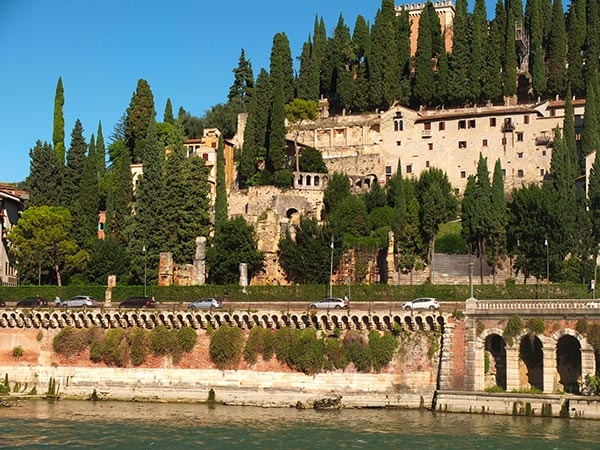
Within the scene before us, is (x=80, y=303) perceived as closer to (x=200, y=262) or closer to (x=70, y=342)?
(x=70, y=342)

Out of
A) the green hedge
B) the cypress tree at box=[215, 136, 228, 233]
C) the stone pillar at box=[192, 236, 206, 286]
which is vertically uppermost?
the cypress tree at box=[215, 136, 228, 233]

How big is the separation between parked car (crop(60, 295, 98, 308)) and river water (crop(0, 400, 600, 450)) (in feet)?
28.3

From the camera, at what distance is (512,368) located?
4928 centimetres

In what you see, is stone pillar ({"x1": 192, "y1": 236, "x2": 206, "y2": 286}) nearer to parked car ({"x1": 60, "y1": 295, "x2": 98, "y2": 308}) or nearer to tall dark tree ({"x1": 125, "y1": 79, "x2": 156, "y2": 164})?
parked car ({"x1": 60, "y1": 295, "x2": 98, "y2": 308})

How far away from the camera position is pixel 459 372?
4950 cm

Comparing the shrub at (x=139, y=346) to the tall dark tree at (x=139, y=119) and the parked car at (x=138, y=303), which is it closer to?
the parked car at (x=138, y=303)

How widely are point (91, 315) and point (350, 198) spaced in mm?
26414

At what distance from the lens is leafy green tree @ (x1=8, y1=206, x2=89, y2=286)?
2857 inches

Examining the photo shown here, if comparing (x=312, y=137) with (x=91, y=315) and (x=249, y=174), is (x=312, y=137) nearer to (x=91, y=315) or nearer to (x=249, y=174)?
(x=249, y=174)

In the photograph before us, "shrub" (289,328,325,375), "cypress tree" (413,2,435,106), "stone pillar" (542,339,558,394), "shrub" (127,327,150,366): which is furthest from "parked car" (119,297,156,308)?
"cypress tree" (413,2,435,106)

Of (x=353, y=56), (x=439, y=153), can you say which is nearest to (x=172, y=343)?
(x=439, y=153)

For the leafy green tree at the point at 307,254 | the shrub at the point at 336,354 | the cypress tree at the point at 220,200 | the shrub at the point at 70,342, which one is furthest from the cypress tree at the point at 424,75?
the shrub at the point at 70,342

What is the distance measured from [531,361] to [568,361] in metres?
1.76

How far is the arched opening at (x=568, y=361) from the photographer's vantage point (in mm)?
49625
